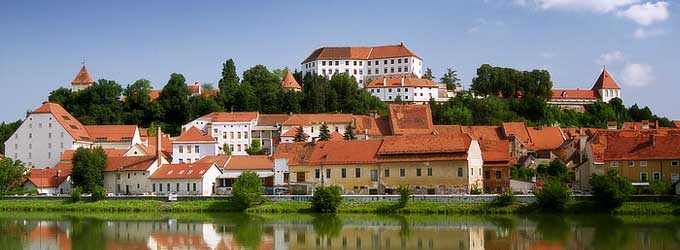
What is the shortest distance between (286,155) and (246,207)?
22.2 feet

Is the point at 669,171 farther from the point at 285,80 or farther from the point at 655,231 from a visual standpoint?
the point at 285,80

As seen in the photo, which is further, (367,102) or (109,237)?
(367,102)

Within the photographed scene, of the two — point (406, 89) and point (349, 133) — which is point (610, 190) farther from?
point (406, 89)

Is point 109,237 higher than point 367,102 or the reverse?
the reverse

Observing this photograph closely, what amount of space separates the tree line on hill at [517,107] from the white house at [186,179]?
34.4m

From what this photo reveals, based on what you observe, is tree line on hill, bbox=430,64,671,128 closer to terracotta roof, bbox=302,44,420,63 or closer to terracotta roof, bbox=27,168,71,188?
terracotta roof, bbox=302,44,420,63

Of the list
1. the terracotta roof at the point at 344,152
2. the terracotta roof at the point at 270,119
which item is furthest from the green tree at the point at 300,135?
the terracotta roof at the point at 344,152

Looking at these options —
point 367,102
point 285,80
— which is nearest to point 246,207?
point 367,102

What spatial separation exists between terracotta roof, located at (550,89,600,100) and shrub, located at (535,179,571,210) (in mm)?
60313

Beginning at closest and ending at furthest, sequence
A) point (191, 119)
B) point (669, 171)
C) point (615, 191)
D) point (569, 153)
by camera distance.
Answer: point (615, 191) → point (669, 171) → point (569, 153) → point (191, 119)

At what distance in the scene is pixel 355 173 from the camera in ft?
184

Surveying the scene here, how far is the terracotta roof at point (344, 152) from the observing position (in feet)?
185

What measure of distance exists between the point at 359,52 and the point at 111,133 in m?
45.2

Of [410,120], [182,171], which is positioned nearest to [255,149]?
[410,120]
